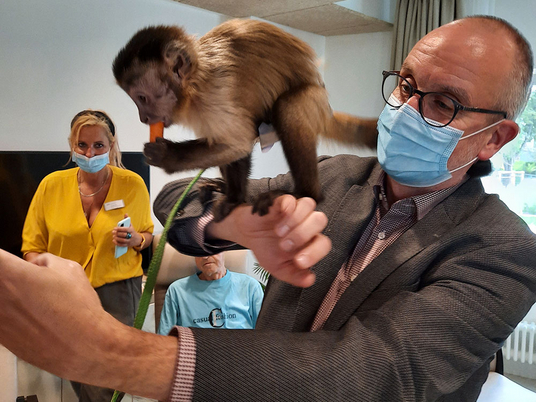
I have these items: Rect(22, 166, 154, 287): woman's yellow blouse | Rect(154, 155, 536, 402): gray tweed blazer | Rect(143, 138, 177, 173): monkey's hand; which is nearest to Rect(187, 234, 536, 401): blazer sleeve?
Rect(154, 155, 536, 402): gray tweed blazer

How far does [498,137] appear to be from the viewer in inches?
41.8

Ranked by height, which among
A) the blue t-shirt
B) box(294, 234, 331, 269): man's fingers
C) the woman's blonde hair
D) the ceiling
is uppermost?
the ceiling

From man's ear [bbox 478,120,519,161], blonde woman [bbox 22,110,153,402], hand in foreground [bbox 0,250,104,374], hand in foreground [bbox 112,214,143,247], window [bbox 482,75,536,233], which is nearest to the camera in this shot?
hand in foreground [bbox 0,250,104,374]

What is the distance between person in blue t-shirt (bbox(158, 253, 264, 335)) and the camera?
233 cm

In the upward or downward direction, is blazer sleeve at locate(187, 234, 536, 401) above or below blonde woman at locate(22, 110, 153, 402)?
above

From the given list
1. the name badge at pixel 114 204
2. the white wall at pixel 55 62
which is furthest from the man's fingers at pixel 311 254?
the white wall at pixel 55 62

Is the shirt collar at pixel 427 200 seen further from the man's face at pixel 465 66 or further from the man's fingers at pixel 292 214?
the man's fingers at pixel 292 214

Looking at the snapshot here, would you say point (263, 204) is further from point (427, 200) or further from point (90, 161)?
point (90, 161)

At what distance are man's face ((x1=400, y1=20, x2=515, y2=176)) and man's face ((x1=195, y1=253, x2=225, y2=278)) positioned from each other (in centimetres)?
172

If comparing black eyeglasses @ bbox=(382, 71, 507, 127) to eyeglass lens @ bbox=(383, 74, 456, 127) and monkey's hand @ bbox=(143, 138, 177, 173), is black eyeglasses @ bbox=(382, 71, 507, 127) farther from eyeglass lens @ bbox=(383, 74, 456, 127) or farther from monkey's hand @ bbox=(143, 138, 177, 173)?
monkey's hand @ bbox=(143, 138, 177, 173)

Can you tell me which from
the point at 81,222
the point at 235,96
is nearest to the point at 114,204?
the point at 81,222

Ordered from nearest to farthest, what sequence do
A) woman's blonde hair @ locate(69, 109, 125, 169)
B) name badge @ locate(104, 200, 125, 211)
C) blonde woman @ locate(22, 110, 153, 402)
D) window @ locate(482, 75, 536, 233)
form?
woman's blonde hair @ locate(69, 109, 125, 169) → blonde woman @ locate(22, 110, 153, 402) → name badge @ locate(104, 200, 125, 211) → window @ locate(482, 75, 536, 233)

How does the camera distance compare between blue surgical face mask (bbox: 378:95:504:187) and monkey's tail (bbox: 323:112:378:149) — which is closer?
monkey's tail (bbox: 323:112:378:149)

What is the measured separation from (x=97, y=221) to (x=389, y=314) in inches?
69.0
